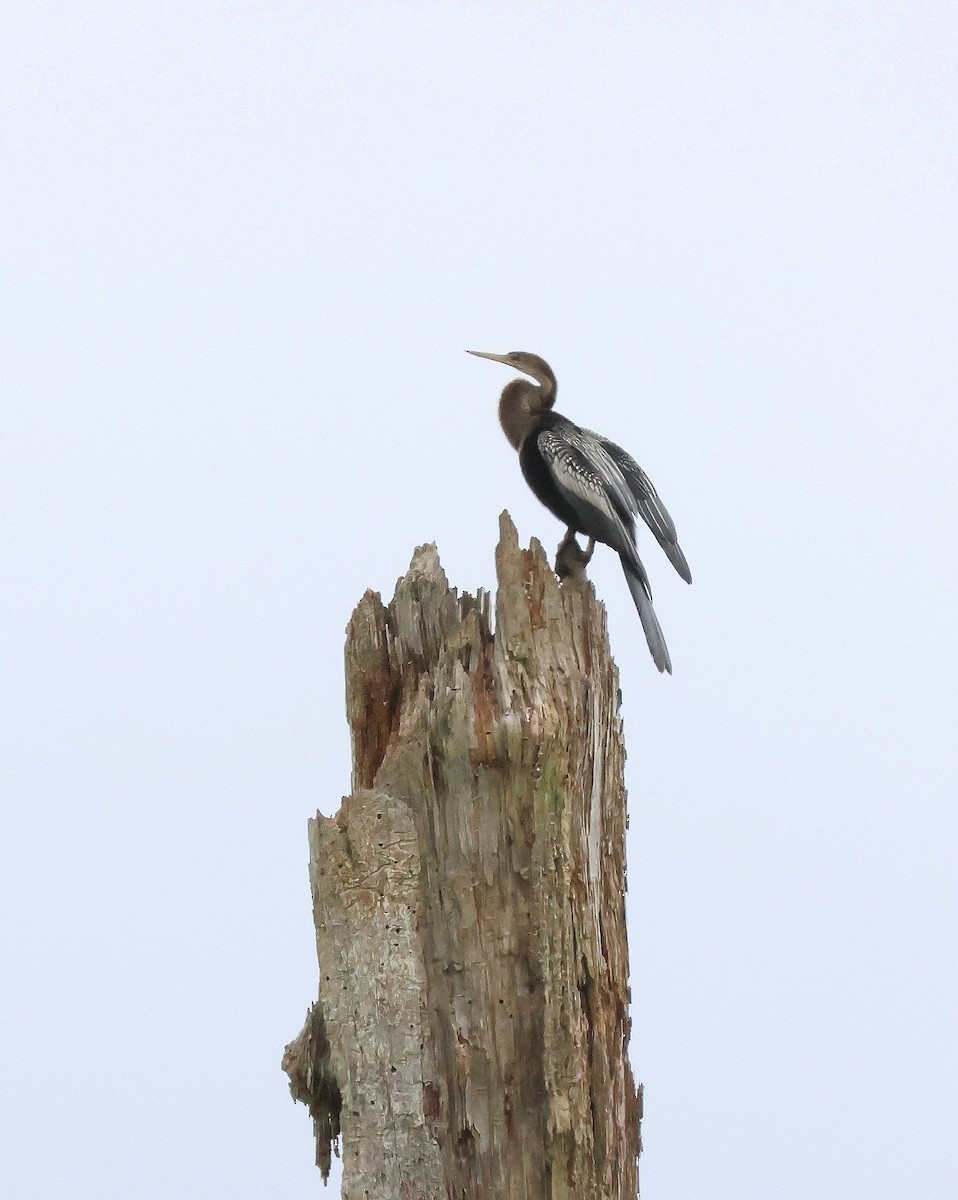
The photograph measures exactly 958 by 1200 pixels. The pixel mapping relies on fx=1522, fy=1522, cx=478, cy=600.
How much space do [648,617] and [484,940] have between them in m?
1.38

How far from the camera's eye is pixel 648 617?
5.57m

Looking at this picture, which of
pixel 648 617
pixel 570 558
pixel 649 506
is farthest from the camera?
pixel 570 558

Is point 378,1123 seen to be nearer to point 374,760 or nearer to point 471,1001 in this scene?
point 471,1001

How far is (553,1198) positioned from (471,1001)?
25.6 inches

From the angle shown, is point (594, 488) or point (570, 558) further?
point (570, 558)

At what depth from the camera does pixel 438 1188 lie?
15.8ft

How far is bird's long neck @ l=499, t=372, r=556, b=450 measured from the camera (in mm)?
6340

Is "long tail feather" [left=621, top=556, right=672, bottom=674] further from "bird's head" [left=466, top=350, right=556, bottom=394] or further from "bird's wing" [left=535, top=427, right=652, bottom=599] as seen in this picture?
"bird's head" [left=466, top=350, right=556, bottom=394]

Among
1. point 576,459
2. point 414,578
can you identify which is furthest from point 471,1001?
point 576,459

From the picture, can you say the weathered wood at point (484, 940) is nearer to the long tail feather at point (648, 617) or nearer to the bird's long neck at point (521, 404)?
the long tail feather at point (648, 617)

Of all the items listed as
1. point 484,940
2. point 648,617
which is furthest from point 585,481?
point 484,940

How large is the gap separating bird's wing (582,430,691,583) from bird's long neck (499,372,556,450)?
290 millimetres

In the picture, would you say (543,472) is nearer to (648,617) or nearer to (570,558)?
(570,558)

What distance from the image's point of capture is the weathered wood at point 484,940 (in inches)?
188
